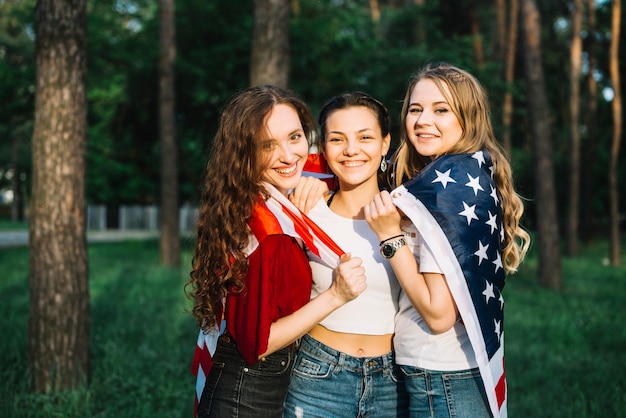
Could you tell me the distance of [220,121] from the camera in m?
2.64

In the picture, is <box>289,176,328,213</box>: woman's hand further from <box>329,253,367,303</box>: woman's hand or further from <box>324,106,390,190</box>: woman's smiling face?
<box>329,253,367,303</box>: woman's hand

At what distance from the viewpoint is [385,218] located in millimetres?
2379

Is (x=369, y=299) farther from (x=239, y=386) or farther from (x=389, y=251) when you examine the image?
(x=239, y=386)

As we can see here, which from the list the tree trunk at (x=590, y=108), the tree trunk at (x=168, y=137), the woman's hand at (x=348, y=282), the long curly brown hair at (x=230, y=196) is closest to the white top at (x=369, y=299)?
the woman's hand at (x=348, y=282)

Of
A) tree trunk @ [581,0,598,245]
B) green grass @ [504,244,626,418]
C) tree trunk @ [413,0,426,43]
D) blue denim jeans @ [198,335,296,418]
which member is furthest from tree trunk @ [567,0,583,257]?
blue denim jeans @ [198,335,296,418]

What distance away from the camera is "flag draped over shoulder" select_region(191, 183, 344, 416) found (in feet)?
7.88

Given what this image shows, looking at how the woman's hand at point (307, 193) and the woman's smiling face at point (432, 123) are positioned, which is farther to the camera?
the woman's hand at point (307, 193)

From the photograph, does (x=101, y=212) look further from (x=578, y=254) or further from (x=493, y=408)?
(x=493, y=408)

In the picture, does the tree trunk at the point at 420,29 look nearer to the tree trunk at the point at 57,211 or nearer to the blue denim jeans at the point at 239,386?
the tree trunk at the point at 57,211

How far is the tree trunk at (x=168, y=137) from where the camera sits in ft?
46.8

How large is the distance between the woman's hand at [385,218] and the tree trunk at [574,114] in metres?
17.1

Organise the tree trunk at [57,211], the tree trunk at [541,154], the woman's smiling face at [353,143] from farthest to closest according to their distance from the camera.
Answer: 1. the tree trunk at [541,154]
2. the tree trunk at [57,211]
3. the woman's smiling face at [353,143]

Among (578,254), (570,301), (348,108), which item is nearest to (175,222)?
(570,301)

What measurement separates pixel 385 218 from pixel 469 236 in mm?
350
